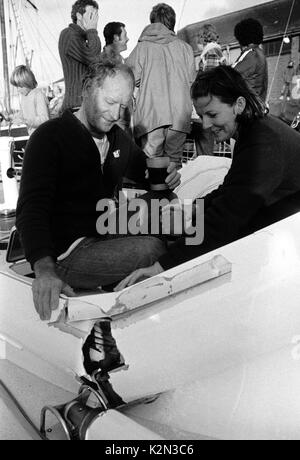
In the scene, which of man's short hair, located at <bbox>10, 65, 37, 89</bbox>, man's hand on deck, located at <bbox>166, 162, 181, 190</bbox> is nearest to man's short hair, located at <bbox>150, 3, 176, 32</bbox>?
man's short hair, located at <bbox>10, 65, 37, 89</bbox>

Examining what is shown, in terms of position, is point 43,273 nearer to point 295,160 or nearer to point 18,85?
point 295,160

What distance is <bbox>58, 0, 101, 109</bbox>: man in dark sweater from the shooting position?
273 centimetres

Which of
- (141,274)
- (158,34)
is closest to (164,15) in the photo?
(158,34)

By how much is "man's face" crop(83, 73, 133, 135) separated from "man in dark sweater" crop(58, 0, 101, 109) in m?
1.36

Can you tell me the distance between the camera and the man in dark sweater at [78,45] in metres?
2.73

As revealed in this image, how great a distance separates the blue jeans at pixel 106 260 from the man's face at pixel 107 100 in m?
0.36

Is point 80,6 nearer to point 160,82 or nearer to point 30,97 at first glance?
point 160,82

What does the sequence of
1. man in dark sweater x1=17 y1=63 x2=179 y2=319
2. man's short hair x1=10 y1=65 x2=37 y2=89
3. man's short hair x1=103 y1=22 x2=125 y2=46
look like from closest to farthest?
man in dark sweater x1=17 y1=63 x2=179 y2=319 → man's short hair x1=103 y1=22 x2=125 y2=46 → man's short hair x1=10 y1=65 x2=37 y2=89

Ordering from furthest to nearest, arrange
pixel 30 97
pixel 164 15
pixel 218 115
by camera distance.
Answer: pixel 30 97 < pixel 164 15 < pixel 218 115

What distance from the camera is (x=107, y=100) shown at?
1417 mm

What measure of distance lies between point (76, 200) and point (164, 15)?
1813 millimetres

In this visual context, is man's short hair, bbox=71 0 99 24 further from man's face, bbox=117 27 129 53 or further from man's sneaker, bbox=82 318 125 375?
man's sneaker, bbox=82 318 125 375

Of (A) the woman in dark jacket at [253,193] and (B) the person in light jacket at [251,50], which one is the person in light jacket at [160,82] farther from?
(A) the woman in dark jacket at [253,193]

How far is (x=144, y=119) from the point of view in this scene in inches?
116
